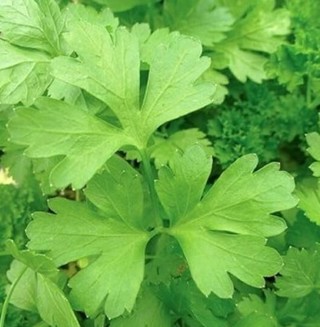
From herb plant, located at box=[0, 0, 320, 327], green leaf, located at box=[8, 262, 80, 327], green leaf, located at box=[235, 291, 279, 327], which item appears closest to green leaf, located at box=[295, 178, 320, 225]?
herb plant, located at box=[0, 0, 320, 327]

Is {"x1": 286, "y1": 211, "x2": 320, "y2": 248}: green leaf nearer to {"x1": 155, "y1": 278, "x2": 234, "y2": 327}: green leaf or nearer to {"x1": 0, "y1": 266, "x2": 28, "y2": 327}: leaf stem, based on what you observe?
{"x1": 155, "y1": 278, "x2": 234, "y2": 327}: green leaf

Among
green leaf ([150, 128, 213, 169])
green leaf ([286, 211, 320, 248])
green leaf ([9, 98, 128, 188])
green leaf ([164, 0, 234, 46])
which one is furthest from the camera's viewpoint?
green leaf ([164, 0, 234, 46])

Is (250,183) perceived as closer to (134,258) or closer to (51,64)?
(134,258)

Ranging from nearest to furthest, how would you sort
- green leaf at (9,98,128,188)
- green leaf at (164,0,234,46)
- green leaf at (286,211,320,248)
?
green leaf at (9,98,128,188) → green leaf at (286,211,320,248) → green leaf at (164,0,234,46)

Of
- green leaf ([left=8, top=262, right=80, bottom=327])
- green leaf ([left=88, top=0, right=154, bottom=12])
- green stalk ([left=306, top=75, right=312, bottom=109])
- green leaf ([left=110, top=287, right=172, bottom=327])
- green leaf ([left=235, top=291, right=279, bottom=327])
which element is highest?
green leaf ([left=88, top=0, right=154, bottom=12])

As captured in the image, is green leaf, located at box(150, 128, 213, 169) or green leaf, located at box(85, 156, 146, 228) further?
green leaf, located at box(150, 128, 213, 169)

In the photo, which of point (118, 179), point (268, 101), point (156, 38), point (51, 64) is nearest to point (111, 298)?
point (118, 179)

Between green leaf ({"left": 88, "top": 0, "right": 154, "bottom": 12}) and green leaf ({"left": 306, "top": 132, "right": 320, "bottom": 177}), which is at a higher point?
green leaf ({"left": 88, "top": 0, "right": 154, "bottom": 12})
